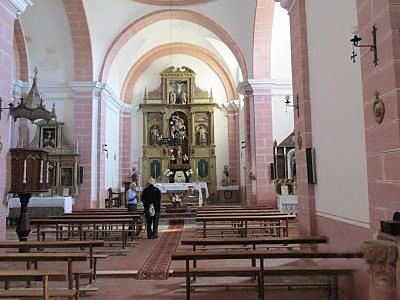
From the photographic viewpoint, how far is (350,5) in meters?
3.81

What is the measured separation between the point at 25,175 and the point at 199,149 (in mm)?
11960

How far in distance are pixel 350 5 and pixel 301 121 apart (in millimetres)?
1882

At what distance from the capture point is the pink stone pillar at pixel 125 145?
56.3 ft

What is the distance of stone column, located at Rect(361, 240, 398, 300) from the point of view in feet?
8.05

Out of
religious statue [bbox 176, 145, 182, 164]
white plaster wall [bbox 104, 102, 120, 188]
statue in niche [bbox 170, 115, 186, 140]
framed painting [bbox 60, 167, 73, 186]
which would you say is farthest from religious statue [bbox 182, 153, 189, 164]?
framed painting [bbox 60, 167, 73, 186]

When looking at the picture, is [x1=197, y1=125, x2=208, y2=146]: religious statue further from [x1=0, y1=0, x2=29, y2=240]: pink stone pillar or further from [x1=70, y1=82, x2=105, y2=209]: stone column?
[x1=0, y1=0, x2=29, y2=240]: pink stone pillar

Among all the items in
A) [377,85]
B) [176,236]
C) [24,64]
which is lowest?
[176,236]

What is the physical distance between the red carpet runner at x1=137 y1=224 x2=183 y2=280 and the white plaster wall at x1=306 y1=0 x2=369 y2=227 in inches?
87.0

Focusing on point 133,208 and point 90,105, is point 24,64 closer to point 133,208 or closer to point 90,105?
point 90,105

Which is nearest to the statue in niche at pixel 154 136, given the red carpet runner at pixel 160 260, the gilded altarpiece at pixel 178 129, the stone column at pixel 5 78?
the gilded altarpiece at pixel 178 129

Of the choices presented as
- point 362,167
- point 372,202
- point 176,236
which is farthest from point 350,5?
point 176,236

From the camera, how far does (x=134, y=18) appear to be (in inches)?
496

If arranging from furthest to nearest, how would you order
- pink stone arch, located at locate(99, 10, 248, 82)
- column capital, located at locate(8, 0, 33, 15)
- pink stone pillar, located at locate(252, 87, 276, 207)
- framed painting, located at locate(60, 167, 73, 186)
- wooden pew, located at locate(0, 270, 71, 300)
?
pink stone arch, located at locate(99, 10, 248, 82) → framed painting, located at locate(60, 167, 73, 186) → pink stone pillar, located at locate(252, 87, 276, 207) → column capital, located at locate(8, 0, 33, 15) → wooden pew, located at locate(0, 270, 71, 300)

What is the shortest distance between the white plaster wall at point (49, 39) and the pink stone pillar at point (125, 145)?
209 inches
